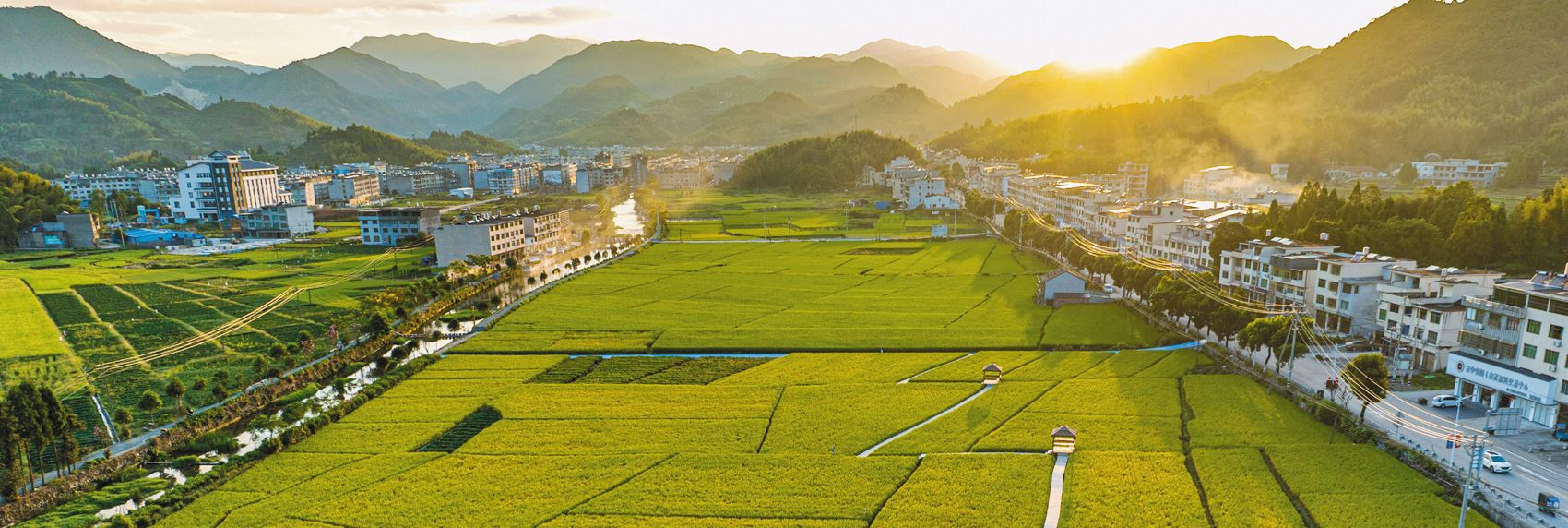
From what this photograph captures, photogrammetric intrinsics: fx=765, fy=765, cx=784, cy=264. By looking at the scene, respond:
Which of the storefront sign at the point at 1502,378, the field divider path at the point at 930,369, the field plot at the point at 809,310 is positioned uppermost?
the storefront sign at the point at 1502,378

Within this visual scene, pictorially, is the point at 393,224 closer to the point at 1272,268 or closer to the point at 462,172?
the point at 1272,268

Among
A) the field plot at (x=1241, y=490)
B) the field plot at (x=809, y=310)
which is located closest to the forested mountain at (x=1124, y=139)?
the field plot at (x=809, y=310)

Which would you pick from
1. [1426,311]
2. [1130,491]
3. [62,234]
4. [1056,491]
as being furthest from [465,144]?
[1130,491]

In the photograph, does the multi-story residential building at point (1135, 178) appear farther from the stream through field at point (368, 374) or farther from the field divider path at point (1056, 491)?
the field divider path at point (1056, 491)

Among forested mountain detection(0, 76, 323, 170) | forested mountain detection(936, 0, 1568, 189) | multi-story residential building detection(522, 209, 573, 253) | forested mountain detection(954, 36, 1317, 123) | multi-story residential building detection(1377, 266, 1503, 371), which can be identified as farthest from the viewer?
forested mountain detection(954, 36, 1317, 123)

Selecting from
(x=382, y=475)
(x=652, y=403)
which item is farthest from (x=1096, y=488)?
(x=382, y=475)

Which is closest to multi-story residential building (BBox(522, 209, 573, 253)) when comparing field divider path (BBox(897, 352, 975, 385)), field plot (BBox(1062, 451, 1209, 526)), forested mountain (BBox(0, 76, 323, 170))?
field divider path (BBox(897, 352, 975, 385))

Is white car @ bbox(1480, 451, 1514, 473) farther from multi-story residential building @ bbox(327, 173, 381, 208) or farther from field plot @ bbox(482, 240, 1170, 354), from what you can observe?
multi-story residential building @ bbox(327, 173, 381, 208)
